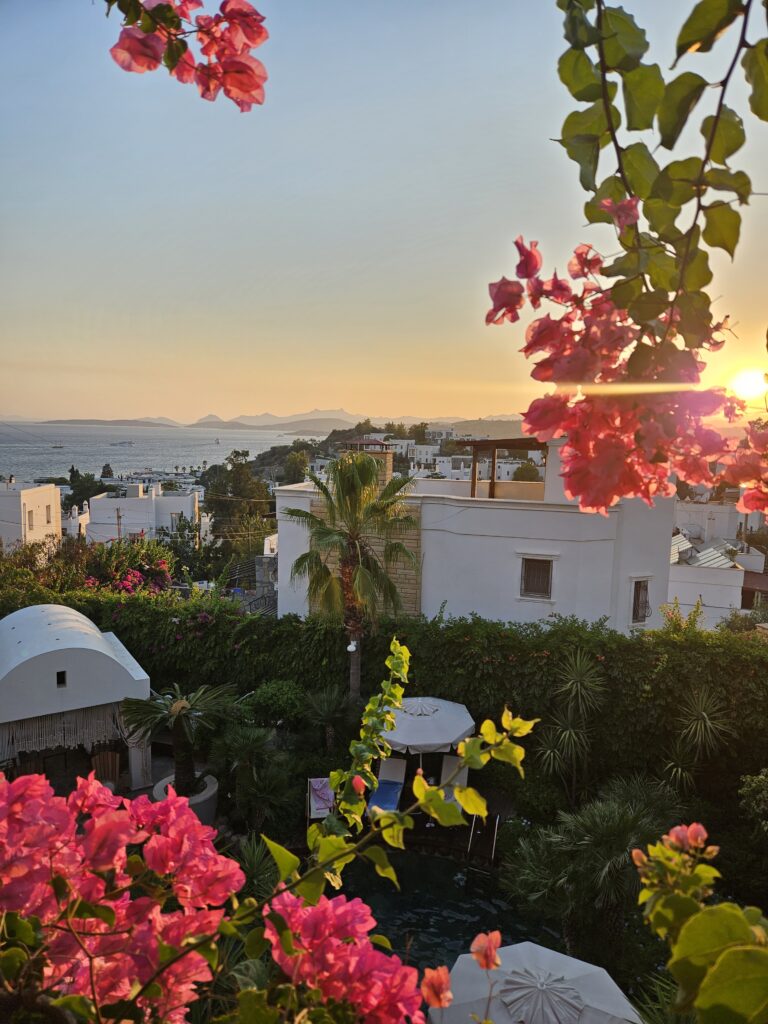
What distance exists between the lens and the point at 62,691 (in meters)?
8.62

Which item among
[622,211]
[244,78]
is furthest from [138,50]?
[622,211]

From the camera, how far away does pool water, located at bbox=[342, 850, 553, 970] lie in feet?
23.6

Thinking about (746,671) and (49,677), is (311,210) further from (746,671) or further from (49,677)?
(746,671)

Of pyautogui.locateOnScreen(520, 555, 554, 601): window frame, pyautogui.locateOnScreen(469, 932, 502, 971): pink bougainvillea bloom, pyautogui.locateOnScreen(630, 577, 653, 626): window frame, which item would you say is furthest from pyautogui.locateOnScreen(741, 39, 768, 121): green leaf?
pyautogui.locateOnScreen(630, 577, 653, 626): window frame

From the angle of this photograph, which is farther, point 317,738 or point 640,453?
point 317,738

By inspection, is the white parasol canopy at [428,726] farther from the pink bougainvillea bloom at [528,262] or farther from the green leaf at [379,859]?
the pink bougainvillea bloom at [528,262]

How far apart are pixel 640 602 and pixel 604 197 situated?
13852mm

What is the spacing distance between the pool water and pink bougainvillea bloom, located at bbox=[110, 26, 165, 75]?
296 inches

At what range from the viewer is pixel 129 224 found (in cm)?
1140

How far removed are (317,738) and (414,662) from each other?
2.00 m

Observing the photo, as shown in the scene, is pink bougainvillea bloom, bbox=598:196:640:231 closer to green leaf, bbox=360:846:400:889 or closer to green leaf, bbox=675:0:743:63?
green leaf, bbox=675:0:743:63

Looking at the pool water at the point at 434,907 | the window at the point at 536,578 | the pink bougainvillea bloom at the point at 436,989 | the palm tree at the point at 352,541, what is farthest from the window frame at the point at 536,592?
the pink bougainvillea bloom at the point at 436,989

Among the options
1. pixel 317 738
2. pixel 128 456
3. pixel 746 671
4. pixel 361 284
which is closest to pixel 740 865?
pixel 746 671

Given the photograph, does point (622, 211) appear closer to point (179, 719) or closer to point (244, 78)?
point (244, 78)
